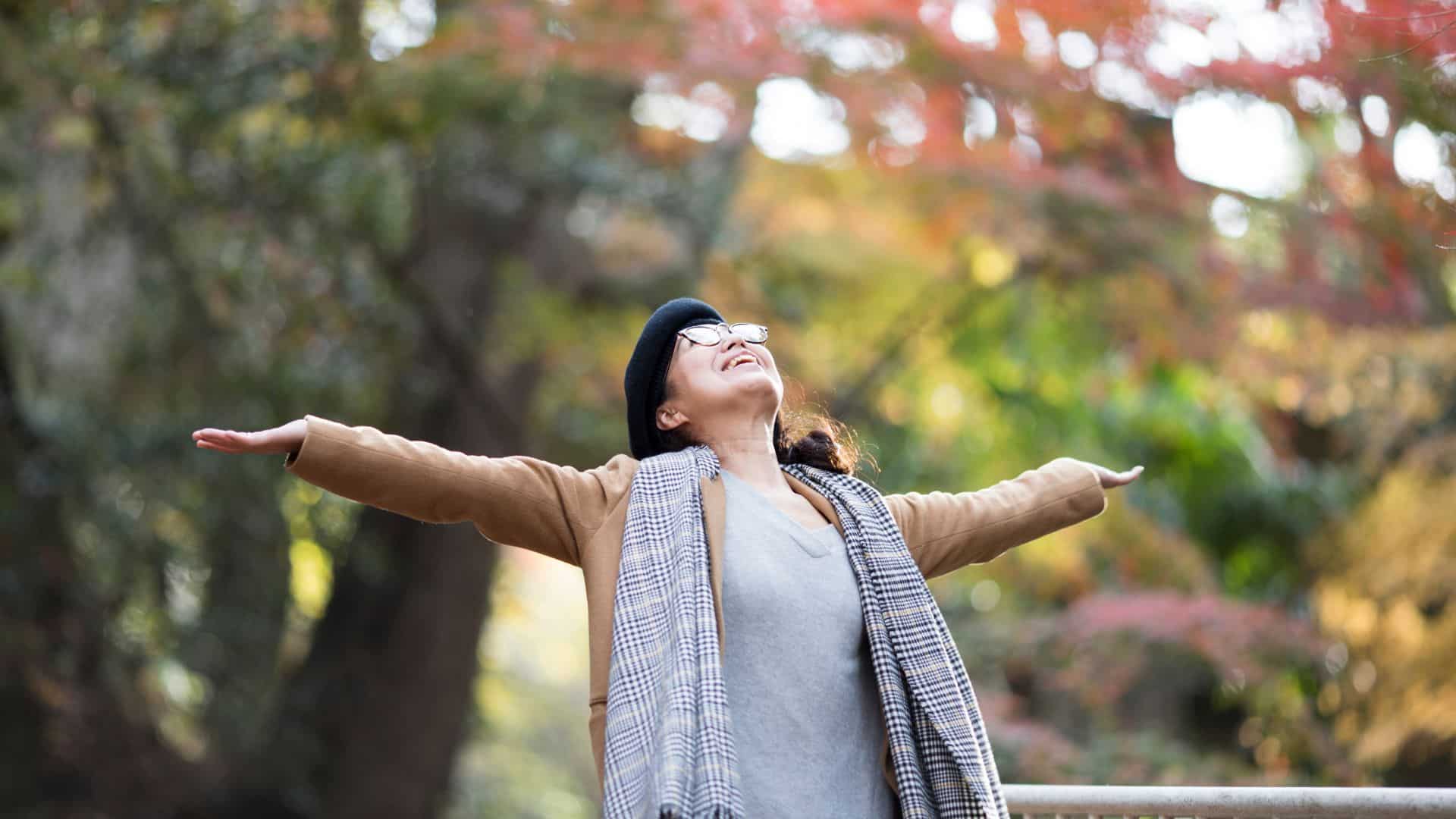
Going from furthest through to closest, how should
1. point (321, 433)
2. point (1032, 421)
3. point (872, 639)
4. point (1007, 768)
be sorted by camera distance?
1. point (1032, 421)
2. point (1007, 768)
3. point (872, 639)
4. point (321, 433)

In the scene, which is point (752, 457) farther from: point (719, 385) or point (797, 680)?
point (797, 680)

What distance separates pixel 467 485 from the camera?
2057 mm

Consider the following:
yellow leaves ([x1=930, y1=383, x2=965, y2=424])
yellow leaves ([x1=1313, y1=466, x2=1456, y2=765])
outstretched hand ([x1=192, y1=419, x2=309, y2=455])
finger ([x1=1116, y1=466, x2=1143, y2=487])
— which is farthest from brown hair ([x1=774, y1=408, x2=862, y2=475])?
yellow leaves ([x1=930, y1=383, x2=965, y2=424])

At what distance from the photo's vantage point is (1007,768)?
6.36 meters

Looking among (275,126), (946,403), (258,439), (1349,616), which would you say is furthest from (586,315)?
(258,439)

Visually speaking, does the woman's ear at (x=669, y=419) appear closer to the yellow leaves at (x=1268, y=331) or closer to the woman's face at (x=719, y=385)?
the woman's face at (x=719, y=385)

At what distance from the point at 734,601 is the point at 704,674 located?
0.20 meters

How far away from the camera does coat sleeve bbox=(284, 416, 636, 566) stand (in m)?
1.96

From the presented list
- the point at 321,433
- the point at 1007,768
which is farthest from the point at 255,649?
the point at 321,433

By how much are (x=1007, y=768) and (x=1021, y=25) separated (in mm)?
3263

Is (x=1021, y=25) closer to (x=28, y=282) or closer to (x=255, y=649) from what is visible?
(x=28, y=282)

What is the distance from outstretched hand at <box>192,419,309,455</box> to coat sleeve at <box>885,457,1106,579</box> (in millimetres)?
987

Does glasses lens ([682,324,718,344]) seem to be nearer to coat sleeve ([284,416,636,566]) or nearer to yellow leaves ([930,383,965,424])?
coat sleeve ([284,416,636,566])

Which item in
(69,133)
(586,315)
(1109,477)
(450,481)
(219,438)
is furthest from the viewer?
(586,315)
